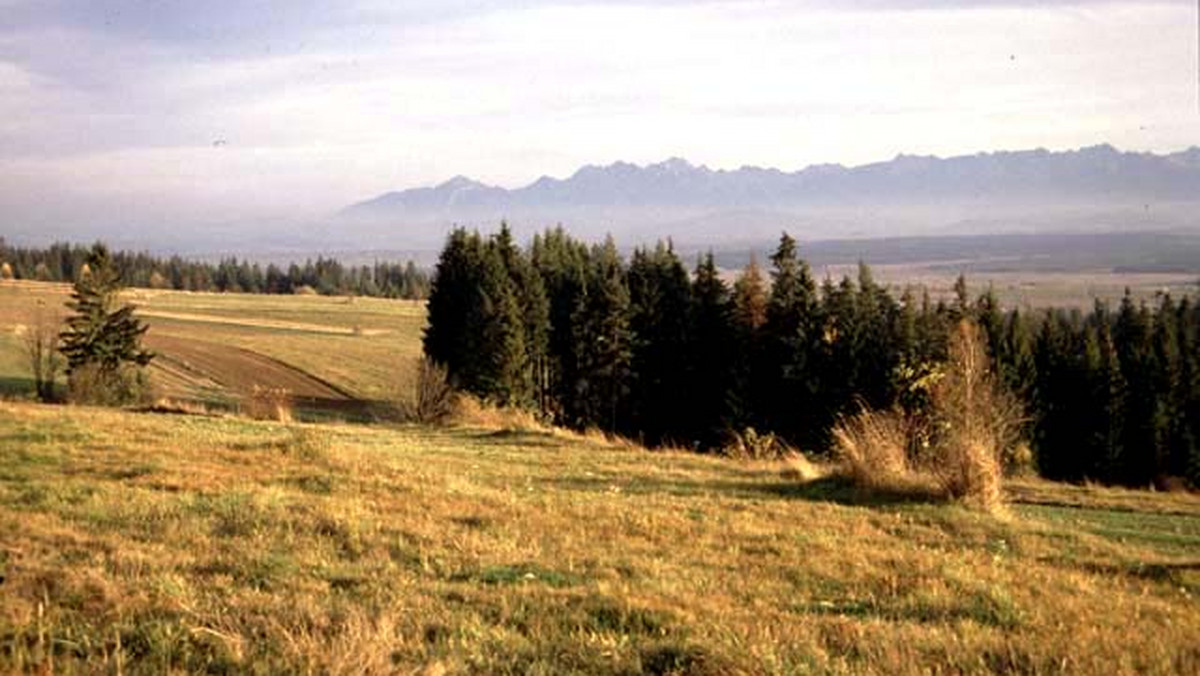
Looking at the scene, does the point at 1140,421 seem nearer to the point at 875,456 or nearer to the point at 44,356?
the point at 875,456

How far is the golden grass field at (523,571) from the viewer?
5598 millimetres

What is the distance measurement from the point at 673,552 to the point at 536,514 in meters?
2.49

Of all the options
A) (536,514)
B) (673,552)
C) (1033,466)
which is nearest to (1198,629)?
(673,552)

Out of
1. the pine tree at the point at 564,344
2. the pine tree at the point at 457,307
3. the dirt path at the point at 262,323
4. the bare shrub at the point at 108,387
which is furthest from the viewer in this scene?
the dirt path at the point at 262,323

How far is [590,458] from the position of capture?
20734 mm

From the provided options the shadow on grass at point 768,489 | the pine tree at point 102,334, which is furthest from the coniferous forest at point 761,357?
the shadow on grass at point 768,489

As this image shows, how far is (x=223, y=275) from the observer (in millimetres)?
175500

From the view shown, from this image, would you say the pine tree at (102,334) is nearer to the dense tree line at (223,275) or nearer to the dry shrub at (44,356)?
the dry shrub at (44,356)

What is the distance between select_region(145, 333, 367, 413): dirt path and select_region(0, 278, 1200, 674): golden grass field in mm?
37770

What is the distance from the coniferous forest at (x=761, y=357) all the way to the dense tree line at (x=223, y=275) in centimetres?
10100

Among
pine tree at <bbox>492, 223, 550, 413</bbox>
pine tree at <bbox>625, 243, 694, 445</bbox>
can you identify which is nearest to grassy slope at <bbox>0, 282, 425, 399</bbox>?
pine tree at <bbox>492, 223, 550, 413</bbox>

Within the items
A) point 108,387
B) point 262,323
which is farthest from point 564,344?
point 262,323

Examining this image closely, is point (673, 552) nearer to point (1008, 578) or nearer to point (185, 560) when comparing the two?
point (1008, 578)

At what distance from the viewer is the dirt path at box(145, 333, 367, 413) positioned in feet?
186
